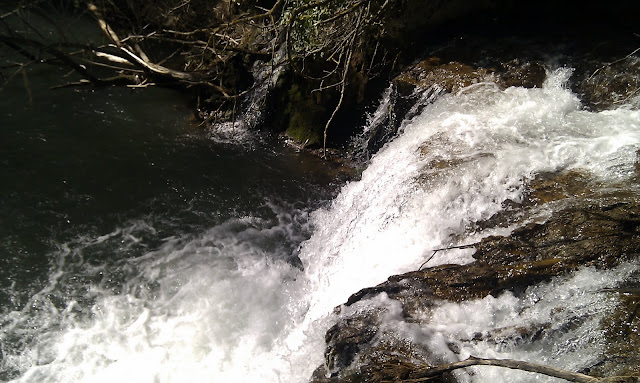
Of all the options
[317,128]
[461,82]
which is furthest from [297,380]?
[461,82]

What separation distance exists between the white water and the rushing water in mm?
14

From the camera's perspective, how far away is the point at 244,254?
4340 mm

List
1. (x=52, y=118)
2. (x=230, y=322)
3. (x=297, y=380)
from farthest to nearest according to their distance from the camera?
(x=52, y=118) → (x=230, y=322) → (x=297, y=380)

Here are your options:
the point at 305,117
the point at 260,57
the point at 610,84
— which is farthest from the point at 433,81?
the point at 260,57

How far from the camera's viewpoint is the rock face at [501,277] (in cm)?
272

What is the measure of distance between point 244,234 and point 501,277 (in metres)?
2.45

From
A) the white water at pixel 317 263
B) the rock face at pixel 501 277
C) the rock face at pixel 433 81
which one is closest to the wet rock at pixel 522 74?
the rock face at pixel 433 81

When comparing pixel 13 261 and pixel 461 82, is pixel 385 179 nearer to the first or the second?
pixel 461 82

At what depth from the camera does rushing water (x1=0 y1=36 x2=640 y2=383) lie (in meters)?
3.34

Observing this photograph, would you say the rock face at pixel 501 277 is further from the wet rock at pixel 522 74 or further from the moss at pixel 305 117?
the moss at pixel 305 117

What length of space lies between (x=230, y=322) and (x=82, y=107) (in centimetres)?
371

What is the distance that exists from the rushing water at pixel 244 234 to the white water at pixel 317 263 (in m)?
0.01

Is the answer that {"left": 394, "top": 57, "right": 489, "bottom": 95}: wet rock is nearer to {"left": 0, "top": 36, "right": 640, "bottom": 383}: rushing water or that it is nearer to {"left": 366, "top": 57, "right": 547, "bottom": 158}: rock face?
{"left": 366, "top": 57, "right": 547, "bottom": 158}: rock face

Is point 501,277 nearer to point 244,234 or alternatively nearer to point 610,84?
point 244,234
